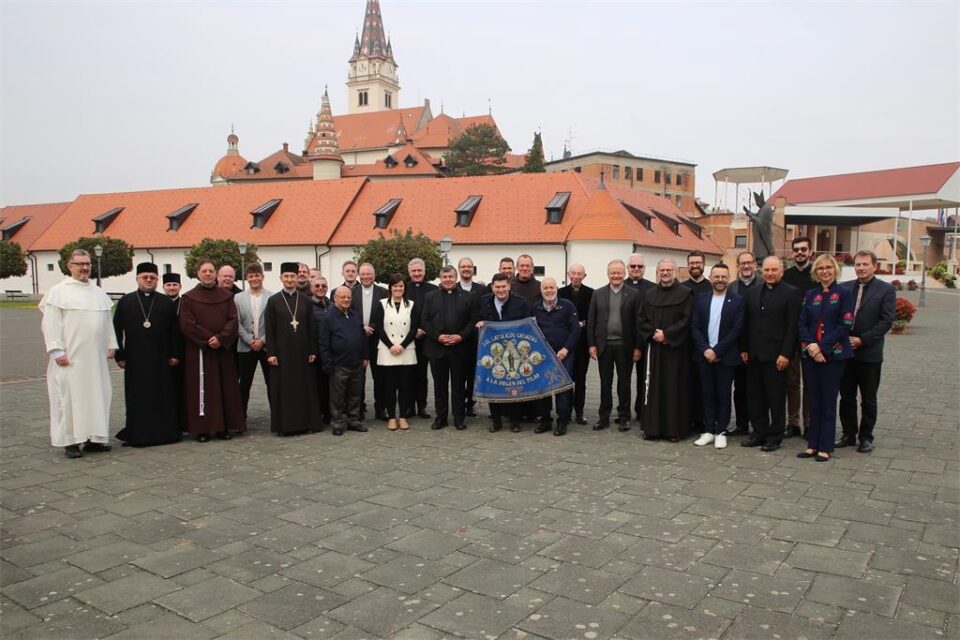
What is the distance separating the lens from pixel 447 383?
28.1 ft

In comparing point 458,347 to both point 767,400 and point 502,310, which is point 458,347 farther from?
point 767,400

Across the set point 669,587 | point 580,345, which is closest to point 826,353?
point 580,345

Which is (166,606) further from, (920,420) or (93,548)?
(920,420)

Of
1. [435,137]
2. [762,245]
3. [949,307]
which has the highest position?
[435,137]

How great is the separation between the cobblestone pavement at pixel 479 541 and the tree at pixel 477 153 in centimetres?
5920

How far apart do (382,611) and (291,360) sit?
500cm

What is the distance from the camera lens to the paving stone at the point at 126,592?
12.4 ft

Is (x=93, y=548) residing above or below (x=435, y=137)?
below

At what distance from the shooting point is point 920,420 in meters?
8.56

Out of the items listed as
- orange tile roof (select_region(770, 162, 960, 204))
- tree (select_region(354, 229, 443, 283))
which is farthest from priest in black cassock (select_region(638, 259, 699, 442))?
orange tile roof (select_region(770, 162, 960, 204))

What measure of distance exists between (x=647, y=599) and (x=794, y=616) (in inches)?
28.8

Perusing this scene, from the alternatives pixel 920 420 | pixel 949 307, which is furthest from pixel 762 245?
pixel 949 307

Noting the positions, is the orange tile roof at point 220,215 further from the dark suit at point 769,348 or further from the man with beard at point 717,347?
the dark suit at point 769,348

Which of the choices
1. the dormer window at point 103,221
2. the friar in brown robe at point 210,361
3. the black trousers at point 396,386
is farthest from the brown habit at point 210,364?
the dormer window at point 103,221
